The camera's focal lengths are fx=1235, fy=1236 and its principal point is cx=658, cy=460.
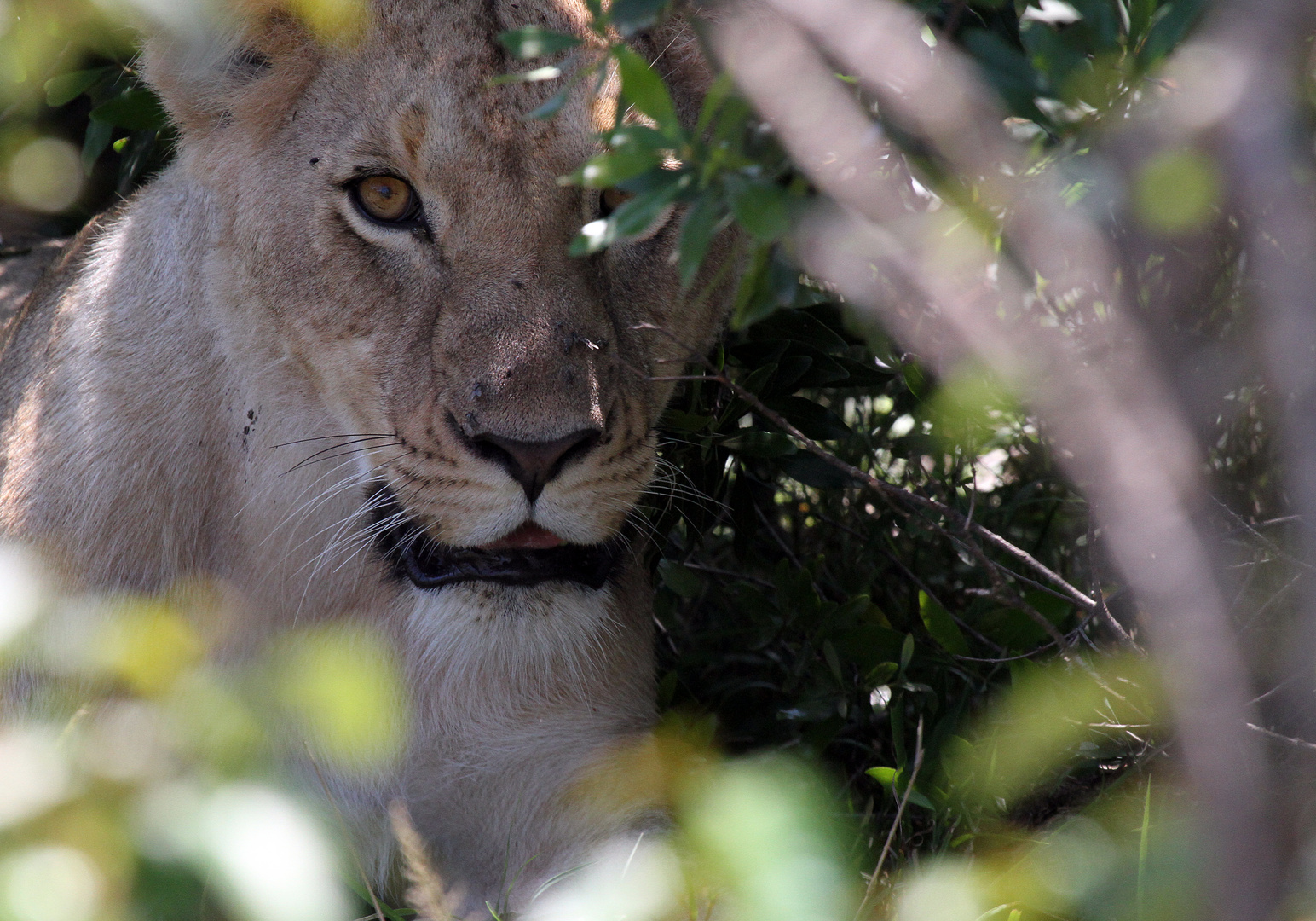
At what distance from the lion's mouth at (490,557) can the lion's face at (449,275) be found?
2 centimetres

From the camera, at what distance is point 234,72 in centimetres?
223

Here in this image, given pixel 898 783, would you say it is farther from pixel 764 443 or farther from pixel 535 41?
pixel 535 41

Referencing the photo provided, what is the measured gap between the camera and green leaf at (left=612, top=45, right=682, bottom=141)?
129 centimetres

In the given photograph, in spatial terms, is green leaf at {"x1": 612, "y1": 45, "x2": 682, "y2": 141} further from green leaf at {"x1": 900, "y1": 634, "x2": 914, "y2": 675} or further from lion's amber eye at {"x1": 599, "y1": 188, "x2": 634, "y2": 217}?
green leaf at {"x1": 900, "y1": 634, "x2": 914, "y2": 675}

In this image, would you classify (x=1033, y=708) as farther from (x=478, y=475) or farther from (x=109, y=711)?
(x=109, y=711)

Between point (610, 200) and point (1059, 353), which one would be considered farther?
point (610, 200)

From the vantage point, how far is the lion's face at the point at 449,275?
6.17 feet

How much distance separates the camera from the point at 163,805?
0.88m

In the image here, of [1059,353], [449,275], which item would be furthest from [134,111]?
[1059,353]

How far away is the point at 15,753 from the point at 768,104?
2.73 feet

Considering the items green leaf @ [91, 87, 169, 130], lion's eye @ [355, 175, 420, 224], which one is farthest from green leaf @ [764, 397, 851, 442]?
green leaf @ [91, 87, 169, 130]

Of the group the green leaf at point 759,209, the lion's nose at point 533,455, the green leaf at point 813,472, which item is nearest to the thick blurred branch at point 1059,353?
the green leaf at point 759,209

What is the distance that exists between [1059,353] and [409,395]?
1.38m

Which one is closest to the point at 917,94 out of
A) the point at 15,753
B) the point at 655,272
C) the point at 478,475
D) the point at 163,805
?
the point at 163,805
